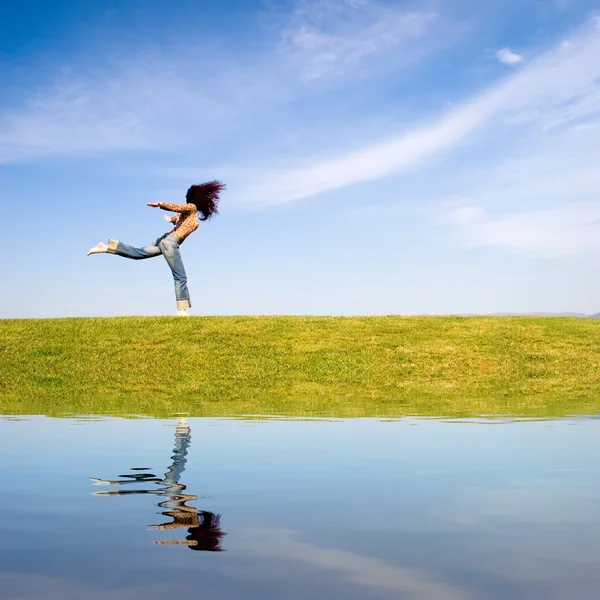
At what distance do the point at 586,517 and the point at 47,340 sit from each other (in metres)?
22.3

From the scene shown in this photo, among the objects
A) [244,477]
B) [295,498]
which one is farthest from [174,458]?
[295,498]

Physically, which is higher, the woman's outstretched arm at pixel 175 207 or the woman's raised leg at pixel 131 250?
the woman's outstretched arm at pixel 175 207

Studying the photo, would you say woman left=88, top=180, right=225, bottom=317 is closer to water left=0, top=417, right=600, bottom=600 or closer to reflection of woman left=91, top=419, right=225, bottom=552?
water left=0, top=417, right=600, bottom=600

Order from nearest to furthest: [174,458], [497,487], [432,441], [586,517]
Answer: [586,517] < [497,487] < [174,458] < [432,441]

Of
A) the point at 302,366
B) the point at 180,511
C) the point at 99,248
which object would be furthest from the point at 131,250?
the point at 180,511

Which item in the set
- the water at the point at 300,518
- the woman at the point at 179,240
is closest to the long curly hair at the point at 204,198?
the woman at the point at 179,240

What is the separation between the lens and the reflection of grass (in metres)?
14.9

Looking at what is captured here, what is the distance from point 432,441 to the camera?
9.55 meters

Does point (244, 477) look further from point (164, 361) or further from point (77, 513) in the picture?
point (164, 361)

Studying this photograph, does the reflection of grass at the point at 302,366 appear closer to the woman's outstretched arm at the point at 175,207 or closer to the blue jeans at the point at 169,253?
the blue jeans at the point at 169,253

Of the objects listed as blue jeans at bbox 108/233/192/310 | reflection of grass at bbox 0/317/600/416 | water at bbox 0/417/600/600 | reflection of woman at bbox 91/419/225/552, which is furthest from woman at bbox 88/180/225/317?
reflection of woman at bbox 91/419/225/552

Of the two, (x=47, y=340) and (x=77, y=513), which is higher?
(x=47, y=340)

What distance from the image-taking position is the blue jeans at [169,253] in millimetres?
27594

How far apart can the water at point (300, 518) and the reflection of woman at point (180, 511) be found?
20 millimetres
